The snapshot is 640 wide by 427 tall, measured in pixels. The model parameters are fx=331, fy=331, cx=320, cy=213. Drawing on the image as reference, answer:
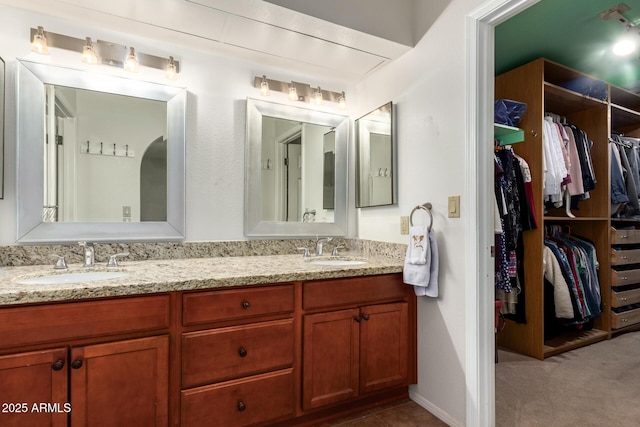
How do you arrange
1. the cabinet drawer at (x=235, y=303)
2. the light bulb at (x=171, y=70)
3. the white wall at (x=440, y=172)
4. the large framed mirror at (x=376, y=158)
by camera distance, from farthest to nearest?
the large framed mirror at (x=376, y=158) < the light bulb at (x=171, y=70) < the white wall at (x=440, y=172) < the cabinet drawer at (x=235, y=303)

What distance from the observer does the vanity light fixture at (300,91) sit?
2.15m

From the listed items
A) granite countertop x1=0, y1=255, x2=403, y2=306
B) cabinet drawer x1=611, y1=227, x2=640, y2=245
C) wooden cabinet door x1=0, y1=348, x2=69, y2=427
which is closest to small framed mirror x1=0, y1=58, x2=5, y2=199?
granite countertop x1=0, y1=255, x2=403, y2=306

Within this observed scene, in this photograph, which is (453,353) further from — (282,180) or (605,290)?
(605,290)

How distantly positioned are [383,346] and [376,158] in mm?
1172

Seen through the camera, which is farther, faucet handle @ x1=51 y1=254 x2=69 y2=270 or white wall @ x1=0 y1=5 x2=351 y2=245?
white wall @ x1=0 y1=5 x2=351 y2=245

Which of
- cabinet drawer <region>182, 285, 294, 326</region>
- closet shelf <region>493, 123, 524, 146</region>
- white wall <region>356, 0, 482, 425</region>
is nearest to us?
cabinet drawer <region>182, 285, 294, 326</region>

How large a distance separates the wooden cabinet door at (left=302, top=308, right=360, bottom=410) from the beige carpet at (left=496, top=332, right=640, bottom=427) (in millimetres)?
811

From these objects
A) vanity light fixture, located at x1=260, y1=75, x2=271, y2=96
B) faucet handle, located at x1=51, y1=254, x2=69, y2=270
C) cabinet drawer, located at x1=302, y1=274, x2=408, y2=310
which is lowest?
cabinet drawer, located at x1=302, y1=274, x2=408, y2=310

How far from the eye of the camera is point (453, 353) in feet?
5.47

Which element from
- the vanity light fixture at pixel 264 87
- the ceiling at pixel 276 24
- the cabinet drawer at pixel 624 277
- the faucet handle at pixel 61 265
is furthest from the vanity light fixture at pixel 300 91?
the cabinet drawer at pixel 624 277

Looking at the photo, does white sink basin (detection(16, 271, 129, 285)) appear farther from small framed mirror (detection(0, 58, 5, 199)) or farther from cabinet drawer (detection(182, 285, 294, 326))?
small framed mirror (detection(0, 58, 5, 199))

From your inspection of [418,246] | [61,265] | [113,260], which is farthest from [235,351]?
[418,246]

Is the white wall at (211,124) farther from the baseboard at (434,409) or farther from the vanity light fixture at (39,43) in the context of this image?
the baseboard at (434,409)

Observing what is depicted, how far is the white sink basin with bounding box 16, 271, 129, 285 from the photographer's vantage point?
137 centimetres
